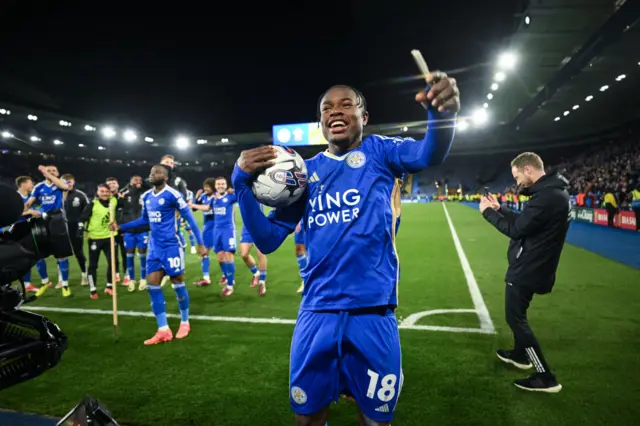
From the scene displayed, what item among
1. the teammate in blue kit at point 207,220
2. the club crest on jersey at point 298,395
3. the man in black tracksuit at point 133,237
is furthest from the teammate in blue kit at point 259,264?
the club crest on jersey at point 298,395

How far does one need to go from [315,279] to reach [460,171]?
210 ft

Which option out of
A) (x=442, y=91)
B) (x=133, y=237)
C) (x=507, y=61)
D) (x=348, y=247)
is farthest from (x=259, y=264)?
(x=507, y=61)

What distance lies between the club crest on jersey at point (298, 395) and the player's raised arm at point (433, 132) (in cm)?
127

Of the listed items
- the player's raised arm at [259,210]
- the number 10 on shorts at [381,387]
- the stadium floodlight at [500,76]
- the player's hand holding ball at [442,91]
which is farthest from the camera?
the stadium floodlight at [500,76]

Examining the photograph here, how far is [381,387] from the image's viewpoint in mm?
1994

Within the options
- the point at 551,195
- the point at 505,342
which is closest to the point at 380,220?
the point at 551,195

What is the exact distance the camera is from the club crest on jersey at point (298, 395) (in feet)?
6.73

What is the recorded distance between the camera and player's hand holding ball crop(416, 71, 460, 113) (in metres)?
1.79

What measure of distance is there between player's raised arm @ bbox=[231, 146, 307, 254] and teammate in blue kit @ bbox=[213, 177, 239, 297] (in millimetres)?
6726

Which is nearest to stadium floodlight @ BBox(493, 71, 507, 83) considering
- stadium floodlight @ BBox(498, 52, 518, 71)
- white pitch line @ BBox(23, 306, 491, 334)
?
stadium floodlight @ BBox(498, 52, 518, 71)

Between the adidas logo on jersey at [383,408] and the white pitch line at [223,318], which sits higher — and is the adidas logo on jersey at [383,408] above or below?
above

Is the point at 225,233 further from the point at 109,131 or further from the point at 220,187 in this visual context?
the point at 109,131

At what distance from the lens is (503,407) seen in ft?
12.8

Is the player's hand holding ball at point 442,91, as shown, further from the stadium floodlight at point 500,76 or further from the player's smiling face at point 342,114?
the stadium floodlight at point 500,76
